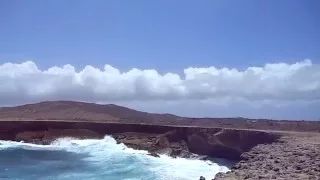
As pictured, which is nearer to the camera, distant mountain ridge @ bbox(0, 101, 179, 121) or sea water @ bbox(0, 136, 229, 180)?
sea water @ bbox(0, 136, 229, 180)

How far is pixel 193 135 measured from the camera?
44188 mm

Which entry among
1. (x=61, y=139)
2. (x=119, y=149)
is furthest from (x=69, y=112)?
(x=119, y=149)

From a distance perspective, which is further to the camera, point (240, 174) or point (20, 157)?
point (20, 157)

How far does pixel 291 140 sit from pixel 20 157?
22.3m

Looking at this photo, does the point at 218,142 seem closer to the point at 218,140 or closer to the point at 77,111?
the point at 218,140

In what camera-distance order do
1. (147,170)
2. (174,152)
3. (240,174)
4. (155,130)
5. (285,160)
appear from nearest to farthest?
(240,174) < (285,160) < (147,170) < (174,152) < (155,130)

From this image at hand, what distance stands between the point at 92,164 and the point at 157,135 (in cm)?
1307

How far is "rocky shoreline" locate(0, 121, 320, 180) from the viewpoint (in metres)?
23.1

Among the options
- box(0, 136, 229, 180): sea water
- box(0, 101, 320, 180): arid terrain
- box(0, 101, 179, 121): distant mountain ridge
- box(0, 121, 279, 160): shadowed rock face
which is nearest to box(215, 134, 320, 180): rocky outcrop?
box(0, 101, 320, 180): arid terrain

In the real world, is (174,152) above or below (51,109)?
below

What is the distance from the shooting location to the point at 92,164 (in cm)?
3378

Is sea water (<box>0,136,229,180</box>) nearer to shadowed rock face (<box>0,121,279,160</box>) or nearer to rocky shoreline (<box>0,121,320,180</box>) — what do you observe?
shadowed rock face (<box>0,121,279,160</box>)

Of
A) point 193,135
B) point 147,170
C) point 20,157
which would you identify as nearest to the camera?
point 147,170

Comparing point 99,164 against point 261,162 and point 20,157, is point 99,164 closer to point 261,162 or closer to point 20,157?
point 20,157
